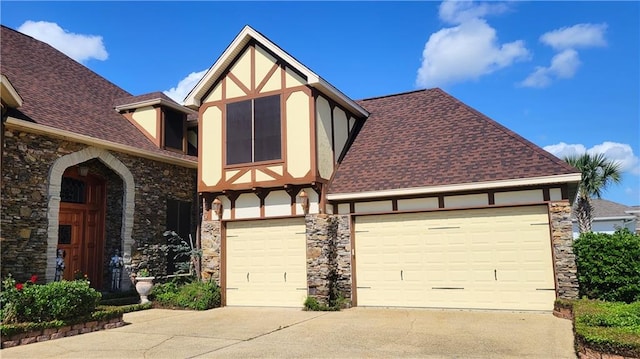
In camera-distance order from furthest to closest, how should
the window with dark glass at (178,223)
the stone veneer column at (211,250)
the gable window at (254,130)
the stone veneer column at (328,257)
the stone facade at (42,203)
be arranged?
the window with dark glass at (178,223)
the stone veneer column at (211,250)
the gable window at (254,130)
the stone veneer column at (328,257)
the stone facade at (42,203)

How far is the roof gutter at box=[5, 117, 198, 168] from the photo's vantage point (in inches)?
457

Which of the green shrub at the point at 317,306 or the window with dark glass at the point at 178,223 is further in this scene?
the window with dark glass at the point at 178,223

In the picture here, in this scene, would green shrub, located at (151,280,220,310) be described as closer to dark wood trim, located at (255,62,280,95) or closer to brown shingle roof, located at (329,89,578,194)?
brown shingle roof, located at (329,89,578,194)

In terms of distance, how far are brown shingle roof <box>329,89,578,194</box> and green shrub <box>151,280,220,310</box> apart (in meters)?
4.30

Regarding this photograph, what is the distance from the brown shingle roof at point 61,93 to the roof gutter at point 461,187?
7185 millimetres

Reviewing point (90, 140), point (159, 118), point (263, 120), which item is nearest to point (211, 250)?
point (263, 120)

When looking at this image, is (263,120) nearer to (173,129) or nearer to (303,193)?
(303,193)

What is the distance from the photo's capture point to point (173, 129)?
57.3 feet

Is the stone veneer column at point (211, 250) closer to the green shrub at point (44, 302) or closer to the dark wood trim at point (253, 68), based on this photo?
the dark wood trim at point (253, 68)

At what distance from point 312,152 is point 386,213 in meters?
2.45

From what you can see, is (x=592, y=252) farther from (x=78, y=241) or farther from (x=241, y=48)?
(x=78, y=241)

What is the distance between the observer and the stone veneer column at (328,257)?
12.0m

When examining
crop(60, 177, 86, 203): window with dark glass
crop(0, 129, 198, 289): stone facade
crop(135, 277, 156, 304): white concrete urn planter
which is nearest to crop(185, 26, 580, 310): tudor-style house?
crop(135, 277, 156, 304): white concrete urn planter

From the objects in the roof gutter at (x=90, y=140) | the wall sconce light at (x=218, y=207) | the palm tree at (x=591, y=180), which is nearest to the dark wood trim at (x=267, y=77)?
the wall sconce light at (x=218, y=207)
